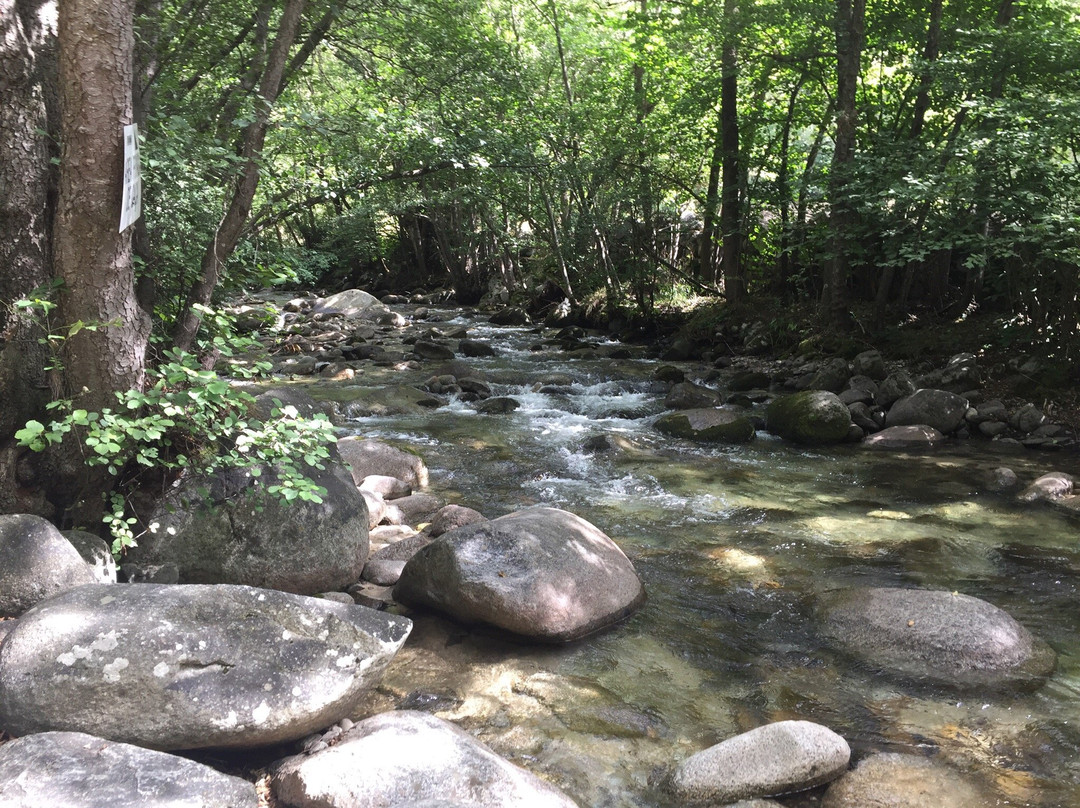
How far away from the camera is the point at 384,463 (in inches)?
302

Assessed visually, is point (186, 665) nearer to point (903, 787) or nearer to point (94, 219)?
point (94, 219)

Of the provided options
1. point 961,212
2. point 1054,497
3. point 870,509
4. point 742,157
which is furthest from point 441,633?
point 742,157

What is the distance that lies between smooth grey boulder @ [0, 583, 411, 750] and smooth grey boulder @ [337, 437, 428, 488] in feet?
13.6

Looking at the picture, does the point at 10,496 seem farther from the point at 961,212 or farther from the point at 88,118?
the point at 961,212

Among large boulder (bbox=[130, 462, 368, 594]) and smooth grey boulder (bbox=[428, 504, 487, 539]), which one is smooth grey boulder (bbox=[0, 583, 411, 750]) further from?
smooth grey boulder (bbox=[428, 504, 487, 539])

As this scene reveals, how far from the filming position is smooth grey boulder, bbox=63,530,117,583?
3.84 m

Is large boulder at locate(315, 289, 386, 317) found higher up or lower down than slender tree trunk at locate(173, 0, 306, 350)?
lower down

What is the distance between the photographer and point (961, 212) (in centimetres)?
951

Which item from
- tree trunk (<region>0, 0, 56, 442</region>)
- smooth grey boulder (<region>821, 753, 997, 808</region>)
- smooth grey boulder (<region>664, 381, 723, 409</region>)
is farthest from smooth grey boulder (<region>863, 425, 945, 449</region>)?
tree trunk (<region>0, 0, 56, 442</region>)

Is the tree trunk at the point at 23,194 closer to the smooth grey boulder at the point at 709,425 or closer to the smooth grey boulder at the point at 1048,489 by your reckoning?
the smooth grey boulder at the point at 709,425

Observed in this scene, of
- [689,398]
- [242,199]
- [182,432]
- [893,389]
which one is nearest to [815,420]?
[893,389]

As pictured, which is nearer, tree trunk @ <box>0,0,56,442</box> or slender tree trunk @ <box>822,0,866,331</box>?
tree trunk @ <box>0,0,56,442</box>

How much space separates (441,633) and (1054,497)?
18.7 ft

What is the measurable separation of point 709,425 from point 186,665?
7.35 m
